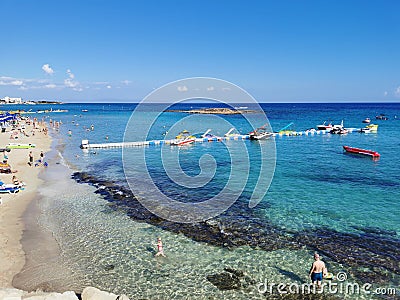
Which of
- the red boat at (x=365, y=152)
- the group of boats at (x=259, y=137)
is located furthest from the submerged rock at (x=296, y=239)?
the group of boats at (x=259, y=137)

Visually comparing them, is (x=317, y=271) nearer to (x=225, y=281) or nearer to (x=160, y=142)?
(x=225, y=281)

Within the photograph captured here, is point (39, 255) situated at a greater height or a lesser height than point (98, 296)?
lesser

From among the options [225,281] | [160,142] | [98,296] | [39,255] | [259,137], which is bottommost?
[225,281]

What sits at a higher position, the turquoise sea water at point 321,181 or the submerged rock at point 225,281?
the turquoise sea water at point 321,181

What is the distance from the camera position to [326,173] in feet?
106

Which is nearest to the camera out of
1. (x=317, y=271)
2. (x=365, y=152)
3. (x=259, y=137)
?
(x=317, y=271)

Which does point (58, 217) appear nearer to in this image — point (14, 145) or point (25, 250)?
point (25, 250)

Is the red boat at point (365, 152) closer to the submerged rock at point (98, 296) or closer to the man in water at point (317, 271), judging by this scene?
the man in water at point (317, 271)

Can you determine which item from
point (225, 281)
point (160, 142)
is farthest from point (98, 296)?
point (160, 142)

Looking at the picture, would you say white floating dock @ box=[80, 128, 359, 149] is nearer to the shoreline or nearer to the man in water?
the shoreline

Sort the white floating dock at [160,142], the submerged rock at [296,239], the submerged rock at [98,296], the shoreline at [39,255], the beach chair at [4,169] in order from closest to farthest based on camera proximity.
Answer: the submerged rock at [98,296] → the shoreline at [39,255] → the submerged rock at [296,239] → the beach chair at [4,169] → the white floating dock at [160,142]

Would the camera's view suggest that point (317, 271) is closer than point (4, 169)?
Yes

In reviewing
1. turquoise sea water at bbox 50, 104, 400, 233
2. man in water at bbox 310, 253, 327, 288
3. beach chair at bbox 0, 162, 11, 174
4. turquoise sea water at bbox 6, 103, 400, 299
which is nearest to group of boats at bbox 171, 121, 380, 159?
turquoise sea water at bbox 50, 104, 400, 233

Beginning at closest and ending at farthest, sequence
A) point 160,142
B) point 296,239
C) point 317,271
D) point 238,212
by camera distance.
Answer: point 317,271
point 296,239
point 238,212
point 160,142
